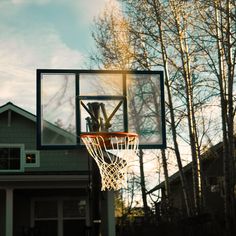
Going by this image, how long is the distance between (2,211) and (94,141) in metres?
8.95

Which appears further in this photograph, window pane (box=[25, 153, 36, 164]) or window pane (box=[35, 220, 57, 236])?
window pane (box=[25, 153, 36, 164])

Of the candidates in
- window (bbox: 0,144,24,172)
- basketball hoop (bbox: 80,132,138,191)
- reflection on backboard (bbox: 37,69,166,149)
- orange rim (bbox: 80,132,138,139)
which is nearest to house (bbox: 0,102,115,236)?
window (bbox: 0,144,24,172)

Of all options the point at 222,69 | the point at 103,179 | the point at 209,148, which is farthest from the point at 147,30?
the point at 103,179

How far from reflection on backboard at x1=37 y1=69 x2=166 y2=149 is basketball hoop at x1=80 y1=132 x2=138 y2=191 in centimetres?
47

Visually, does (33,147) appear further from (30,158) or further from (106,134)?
(106,134)

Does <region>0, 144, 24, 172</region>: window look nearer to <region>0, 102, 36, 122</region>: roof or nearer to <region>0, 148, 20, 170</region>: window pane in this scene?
<region>0, 148, 20, 170</region>: window pane

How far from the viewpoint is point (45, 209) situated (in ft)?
59.7

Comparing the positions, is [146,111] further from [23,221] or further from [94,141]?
[23,221]

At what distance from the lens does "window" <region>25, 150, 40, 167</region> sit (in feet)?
59.6

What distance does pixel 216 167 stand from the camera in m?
25.4

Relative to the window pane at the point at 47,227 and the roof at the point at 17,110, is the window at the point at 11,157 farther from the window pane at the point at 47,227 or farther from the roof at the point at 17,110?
the window pane at the point at 47,227

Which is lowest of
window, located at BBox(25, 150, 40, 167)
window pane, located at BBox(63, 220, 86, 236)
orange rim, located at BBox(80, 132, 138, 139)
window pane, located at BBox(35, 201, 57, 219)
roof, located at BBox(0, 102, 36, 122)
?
window pane, located at BBox(63, 220, 86, 236)

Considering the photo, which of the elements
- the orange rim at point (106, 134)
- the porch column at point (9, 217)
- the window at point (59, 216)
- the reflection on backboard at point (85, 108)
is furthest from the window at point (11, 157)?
the orange rim at point (106, 134)

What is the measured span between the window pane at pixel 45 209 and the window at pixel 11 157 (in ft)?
5.03
